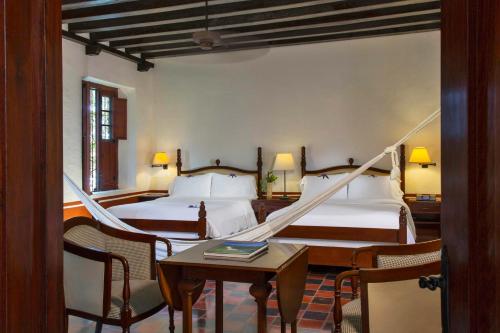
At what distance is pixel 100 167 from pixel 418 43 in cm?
446

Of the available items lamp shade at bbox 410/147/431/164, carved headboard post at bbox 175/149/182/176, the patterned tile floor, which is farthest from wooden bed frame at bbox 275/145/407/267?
carved headboard post at bbox 175/149/182/176

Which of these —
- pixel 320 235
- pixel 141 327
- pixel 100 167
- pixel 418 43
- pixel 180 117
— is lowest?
pixel 141 327

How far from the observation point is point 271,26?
5344mm

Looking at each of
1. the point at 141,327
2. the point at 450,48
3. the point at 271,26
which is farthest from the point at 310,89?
the point at 450,48

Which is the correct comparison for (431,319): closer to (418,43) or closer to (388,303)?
(388,303)

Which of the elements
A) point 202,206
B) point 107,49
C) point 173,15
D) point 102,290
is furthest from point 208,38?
point 107,49

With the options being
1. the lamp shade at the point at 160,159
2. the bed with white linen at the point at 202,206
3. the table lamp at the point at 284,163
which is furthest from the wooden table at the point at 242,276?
the lamp shade at the point at 160,159

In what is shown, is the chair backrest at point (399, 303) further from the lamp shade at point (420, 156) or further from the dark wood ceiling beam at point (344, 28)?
the lamp shade at point (420, 156)

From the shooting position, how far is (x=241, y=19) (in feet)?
16.5

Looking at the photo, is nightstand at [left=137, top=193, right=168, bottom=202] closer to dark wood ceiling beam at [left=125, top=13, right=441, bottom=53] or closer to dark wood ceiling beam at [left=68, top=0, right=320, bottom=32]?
dark wood ceiling beam at [left=125, top=13, right=441, bottom=53]

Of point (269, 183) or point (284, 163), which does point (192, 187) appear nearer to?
point (269, 183)

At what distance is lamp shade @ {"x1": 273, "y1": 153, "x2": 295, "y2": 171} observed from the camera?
607cm

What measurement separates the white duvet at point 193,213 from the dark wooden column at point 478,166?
12.3 ft

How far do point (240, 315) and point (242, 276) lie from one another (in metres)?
1.20
